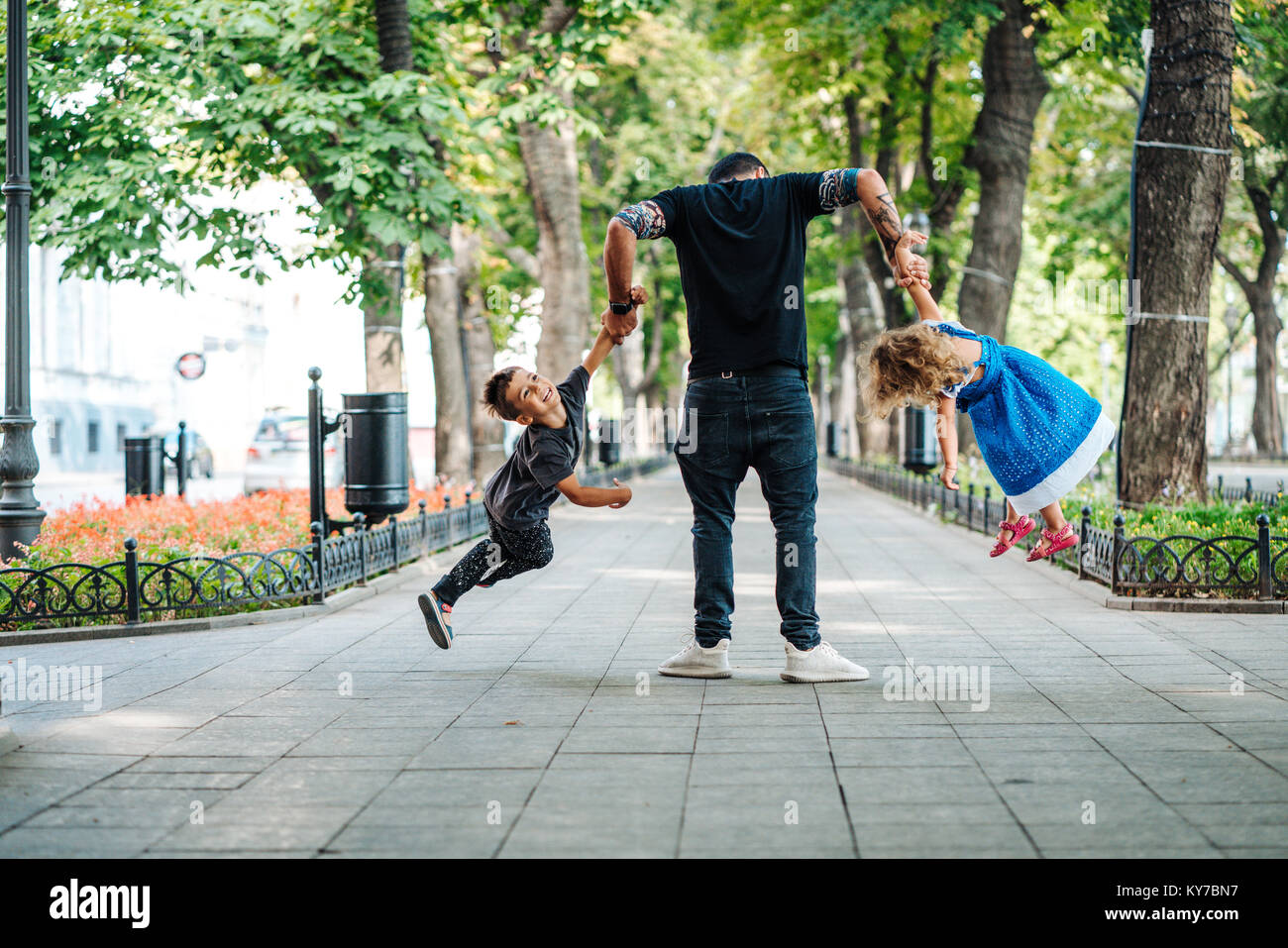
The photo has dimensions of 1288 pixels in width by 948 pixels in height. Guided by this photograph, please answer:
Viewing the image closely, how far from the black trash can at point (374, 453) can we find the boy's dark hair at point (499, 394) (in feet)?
17.8

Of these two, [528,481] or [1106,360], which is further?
[1106,360]

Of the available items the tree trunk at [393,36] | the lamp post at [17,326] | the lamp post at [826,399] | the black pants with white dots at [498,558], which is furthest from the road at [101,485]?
the black pants with white dots at [498,558]

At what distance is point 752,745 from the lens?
15.8 ft

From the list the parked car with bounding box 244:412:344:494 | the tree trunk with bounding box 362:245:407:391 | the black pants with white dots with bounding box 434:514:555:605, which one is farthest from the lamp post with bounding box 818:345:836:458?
the black pants with white dots with bounding box 434:514:555:605

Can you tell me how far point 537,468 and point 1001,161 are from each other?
53.4ft

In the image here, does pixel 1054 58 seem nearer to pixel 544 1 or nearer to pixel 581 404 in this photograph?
A: pixel 544 1

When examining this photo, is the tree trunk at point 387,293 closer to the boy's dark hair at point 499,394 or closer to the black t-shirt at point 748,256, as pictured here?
the boy's dark hair at point 499,394

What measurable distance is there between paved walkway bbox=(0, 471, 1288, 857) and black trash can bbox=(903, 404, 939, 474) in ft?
37.5

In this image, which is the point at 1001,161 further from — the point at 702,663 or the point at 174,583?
the point at 702,663

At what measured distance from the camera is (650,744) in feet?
16.0

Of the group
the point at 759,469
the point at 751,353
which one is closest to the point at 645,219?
the point at 751,353

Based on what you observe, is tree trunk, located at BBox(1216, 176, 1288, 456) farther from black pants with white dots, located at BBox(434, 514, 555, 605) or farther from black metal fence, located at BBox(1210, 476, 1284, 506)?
black pants with white dots, located at BBox(434, 514, 555, 605)

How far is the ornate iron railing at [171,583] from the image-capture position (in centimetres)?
831
